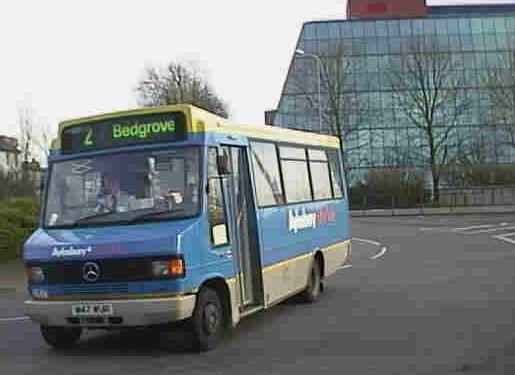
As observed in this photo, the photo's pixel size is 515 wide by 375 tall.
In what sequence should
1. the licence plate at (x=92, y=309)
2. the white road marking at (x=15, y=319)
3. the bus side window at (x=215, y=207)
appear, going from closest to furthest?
the licence plate at (x=92, y=309), the bus side window at (x=215, y=207), the white road marking at (x=15, y=319)

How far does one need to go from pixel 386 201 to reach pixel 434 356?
48.5 m

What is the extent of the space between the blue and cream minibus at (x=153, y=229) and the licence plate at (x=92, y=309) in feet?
0.04

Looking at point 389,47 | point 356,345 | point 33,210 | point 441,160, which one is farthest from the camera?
point 389,47

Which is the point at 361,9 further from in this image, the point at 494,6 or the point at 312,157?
the point at 312,157

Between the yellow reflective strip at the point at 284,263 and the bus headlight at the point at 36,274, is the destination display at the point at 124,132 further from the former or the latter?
the yellow reflective strip at the point at 284,263

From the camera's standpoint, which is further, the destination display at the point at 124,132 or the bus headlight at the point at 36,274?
the destination display at the point at 124,132

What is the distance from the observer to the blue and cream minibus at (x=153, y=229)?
29.1ft

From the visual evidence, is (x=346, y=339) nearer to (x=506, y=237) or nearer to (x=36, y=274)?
(x=36, y=274)

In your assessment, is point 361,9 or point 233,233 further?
point 361,9

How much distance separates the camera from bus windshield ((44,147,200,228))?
940 centimetres

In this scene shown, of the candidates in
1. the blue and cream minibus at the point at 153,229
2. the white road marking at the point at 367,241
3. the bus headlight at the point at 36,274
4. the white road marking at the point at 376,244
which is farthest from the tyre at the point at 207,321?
the white road marking at the point at 367,241

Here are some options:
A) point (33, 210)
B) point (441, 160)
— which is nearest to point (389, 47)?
point (441, 160)

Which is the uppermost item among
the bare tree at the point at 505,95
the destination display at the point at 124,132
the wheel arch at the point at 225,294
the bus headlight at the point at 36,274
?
the bare tree at the point at 505,95

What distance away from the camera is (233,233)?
10.3m
